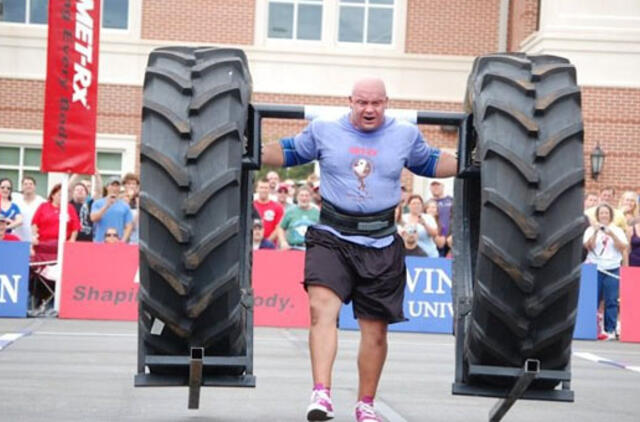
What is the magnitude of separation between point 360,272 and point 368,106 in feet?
2.58

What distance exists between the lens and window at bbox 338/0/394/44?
98.5 ft

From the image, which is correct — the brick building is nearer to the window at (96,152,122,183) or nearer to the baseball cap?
the window at (96,152,122,183)

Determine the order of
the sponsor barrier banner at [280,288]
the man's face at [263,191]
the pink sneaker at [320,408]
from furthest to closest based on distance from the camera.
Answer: the man's face at [263,191], the sponsor barrier banner at [280,288], the pink sneaker at [320,408]

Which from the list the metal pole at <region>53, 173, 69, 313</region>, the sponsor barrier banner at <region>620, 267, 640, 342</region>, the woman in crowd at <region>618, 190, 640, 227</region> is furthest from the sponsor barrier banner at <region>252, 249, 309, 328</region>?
the woman in crowd at <region>618, 190, 640, 227</region>

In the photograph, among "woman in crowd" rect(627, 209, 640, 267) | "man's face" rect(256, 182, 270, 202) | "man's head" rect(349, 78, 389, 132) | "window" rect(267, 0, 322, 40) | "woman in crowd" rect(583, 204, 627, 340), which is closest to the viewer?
"man's head" rect(349, 78, 389, 132)

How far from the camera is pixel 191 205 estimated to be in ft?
20.5

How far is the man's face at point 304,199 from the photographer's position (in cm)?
1902

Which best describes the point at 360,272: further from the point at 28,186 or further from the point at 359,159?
the point at 28,186

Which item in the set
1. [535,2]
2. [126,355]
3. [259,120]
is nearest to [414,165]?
[259,120]

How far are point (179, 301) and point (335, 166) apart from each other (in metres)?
1.15

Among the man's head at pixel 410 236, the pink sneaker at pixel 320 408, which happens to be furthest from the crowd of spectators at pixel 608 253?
the pink sneaker at pixel 320 408

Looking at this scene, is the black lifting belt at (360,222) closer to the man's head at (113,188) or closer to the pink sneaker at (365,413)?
the pink sneaker at (365,413)

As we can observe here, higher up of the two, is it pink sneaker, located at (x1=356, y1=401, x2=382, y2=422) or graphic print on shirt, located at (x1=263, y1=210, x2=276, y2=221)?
pink sneaker, located at (x1=356, y1=401, x2=382, y2=422)

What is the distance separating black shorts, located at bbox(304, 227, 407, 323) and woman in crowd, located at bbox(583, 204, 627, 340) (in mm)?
11835
